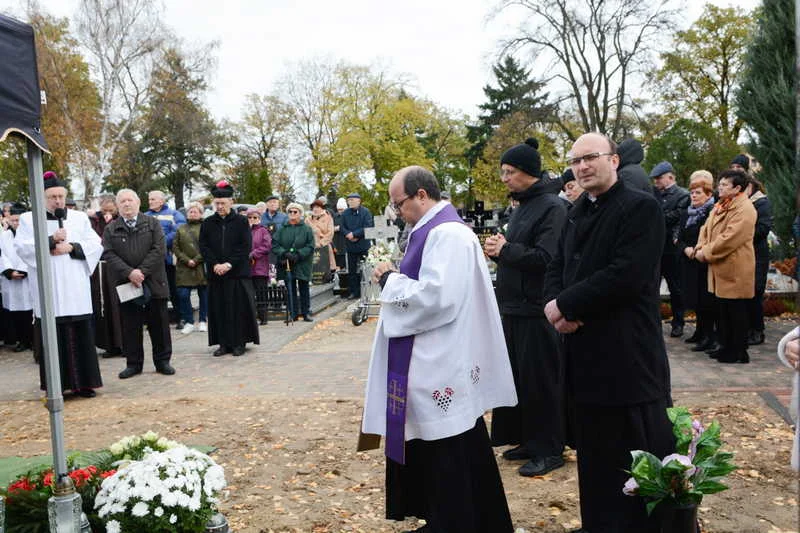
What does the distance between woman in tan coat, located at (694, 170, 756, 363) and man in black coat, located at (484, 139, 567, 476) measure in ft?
12.5

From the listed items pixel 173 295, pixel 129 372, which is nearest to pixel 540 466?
pixel 129 372

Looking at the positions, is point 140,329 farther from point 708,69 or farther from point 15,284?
point 708,69

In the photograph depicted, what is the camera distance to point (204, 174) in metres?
55.5

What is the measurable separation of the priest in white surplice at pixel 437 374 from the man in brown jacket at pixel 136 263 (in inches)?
228

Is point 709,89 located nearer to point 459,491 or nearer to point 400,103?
point 400,103

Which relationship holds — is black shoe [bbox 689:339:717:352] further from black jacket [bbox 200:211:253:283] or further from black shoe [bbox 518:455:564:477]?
black jacket [bbox 200:211:253:283]

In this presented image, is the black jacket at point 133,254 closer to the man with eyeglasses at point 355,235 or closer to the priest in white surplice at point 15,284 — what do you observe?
the priest in white surplice at point 15,284

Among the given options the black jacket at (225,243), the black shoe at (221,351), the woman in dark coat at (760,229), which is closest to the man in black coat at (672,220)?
the woman in dark coat at (760,229)

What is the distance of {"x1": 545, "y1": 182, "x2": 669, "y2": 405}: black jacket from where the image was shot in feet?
11.9

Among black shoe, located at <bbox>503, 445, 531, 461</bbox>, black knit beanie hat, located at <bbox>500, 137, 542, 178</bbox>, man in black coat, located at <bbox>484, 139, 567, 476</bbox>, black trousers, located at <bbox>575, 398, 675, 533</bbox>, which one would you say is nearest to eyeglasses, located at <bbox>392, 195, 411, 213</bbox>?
man in black coat, located at <bbox>484, 139, 567, 476</bbox>

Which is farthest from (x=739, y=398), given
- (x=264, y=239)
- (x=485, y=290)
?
(x=264, y=239)

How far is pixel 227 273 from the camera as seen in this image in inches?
416

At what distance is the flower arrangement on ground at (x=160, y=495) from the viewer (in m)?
3.53

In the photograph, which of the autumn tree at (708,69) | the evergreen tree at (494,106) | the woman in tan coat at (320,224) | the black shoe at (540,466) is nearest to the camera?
the black shoe at (540,466)
